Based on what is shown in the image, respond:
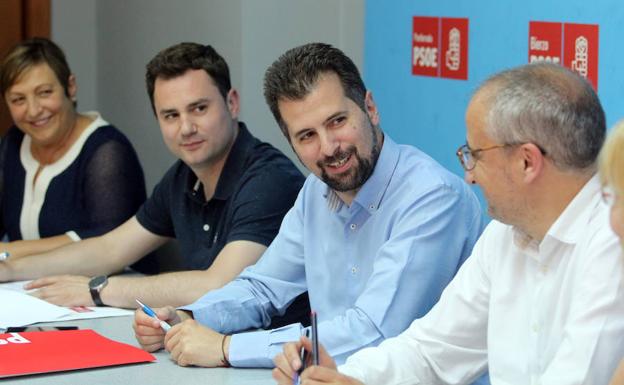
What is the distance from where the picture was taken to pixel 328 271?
9.03ft

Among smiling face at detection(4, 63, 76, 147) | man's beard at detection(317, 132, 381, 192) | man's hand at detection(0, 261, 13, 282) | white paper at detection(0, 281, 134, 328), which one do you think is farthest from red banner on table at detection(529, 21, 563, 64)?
smiling face at detection(4, 63, 76, 147)

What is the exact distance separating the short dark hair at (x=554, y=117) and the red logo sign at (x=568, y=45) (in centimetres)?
71

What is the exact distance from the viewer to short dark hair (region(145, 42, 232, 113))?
11.1 ft

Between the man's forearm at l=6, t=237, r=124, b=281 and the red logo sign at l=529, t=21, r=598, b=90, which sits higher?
the red logo sign at l=529, t=21, r=598, b=90

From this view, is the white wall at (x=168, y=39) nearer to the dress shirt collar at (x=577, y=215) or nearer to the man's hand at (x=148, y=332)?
the man's hand at (x=148, y=332)

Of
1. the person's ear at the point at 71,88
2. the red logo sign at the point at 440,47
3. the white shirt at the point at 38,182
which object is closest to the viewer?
the red logo sign at the point at 440,47

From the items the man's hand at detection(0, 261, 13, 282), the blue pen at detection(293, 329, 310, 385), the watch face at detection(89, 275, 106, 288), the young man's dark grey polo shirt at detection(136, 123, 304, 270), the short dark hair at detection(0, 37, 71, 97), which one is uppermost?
the short dark hair at detection(0, 37, 71, 97)

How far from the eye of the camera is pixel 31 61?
4133 millimetres

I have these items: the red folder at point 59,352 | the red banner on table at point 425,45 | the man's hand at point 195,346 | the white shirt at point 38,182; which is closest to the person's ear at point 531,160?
the man's hand at point 195,346

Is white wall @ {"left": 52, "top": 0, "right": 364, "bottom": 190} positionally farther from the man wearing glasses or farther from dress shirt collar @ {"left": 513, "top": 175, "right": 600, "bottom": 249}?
dress shirt collar @ {"left": 513, "top": 175, "right": 600, "bottom": 249}

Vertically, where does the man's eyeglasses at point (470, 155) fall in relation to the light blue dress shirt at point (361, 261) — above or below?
above

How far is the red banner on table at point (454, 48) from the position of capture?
3184 millimetres

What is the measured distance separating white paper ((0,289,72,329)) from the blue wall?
117 centimetres

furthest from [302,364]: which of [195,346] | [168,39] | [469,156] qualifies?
[168,39]
